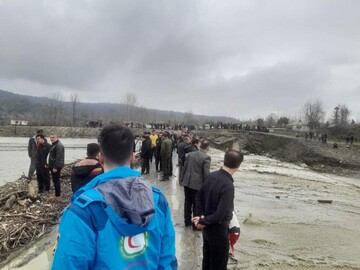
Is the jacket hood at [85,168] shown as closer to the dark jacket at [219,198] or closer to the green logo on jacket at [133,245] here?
the dark jacket at [219,198]

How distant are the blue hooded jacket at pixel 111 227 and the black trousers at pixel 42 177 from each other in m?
8.84

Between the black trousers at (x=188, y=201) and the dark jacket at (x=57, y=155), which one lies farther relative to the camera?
the dark jacket at (x=57, y=155)

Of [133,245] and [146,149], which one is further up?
[133,245]

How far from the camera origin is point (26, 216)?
24.6ft

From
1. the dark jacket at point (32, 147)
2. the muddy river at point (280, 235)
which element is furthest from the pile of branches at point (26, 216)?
the dark jacket at point (32, 147)

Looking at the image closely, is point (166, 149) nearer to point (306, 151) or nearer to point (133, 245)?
point (133, 245)

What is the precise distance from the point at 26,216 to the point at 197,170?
4131 millimetres

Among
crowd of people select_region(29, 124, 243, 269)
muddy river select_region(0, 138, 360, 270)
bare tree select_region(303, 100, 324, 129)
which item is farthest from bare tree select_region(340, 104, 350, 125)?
crowd of people select_region(29, 124, 243, 269)

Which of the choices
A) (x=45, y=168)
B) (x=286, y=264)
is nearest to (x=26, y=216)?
(x=45, y=168)

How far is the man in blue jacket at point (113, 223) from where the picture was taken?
1583 mm

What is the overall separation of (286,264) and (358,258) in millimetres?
1716

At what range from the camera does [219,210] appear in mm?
3889

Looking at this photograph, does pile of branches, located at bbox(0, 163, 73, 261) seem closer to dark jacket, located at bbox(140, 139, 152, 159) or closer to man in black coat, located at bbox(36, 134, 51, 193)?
Result: man in black coat, located at bbox(36, 134, 51, 193)

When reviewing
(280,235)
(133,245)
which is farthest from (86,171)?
(280,235)
